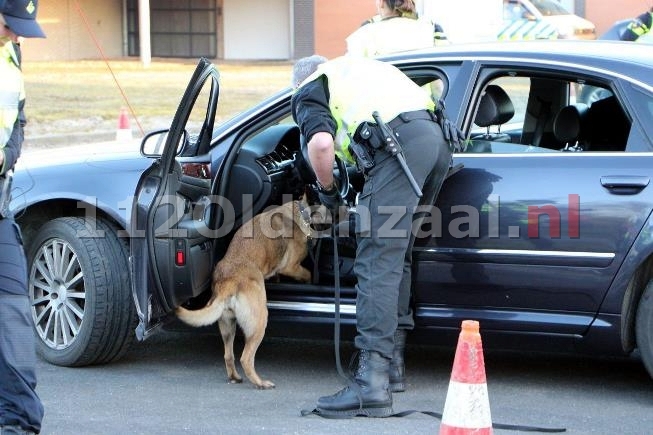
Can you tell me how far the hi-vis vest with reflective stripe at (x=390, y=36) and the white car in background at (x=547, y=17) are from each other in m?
14.7

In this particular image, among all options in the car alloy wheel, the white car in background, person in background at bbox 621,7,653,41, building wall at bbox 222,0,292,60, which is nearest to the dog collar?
the car alloy wheel

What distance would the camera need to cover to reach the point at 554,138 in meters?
5.69

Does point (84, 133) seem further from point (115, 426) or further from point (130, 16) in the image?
point (130, 16)

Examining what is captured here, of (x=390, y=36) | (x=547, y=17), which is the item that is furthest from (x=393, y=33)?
(x=547, y=17)

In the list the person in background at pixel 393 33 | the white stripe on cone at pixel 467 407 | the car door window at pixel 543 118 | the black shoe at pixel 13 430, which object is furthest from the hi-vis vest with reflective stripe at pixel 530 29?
the black shoe at pixel 13 430

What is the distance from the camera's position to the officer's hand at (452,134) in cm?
475

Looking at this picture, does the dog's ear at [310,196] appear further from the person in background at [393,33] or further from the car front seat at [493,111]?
the person in background at [393,33]

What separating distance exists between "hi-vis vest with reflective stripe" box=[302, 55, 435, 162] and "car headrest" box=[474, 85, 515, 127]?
582 millimetres

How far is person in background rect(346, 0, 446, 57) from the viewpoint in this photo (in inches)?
278

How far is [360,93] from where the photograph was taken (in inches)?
185

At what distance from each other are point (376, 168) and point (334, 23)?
77.8 ft

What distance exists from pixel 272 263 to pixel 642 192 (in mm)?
1738

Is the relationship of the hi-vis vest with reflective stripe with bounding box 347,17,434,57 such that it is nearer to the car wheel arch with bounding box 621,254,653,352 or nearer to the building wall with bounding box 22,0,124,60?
the car wheel arch with bounding box 621,254,653,352

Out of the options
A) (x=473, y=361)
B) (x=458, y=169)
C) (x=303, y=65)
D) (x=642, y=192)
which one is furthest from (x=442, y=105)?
(x=473, y=361)
